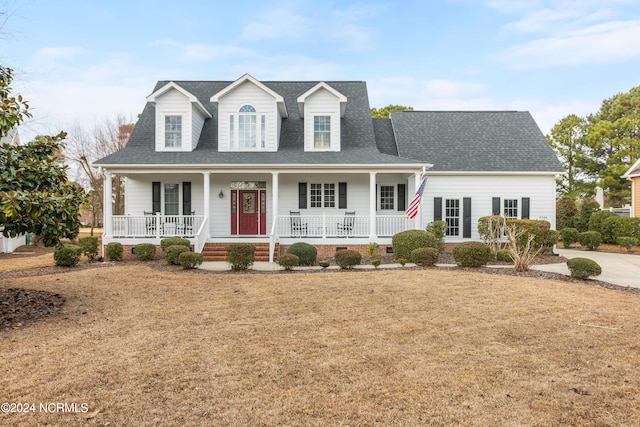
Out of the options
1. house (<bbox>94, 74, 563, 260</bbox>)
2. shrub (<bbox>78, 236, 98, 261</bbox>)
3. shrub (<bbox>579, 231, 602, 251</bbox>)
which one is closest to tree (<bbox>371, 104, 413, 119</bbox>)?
house (<bbox>94, 74, 563, 260</bbox>)

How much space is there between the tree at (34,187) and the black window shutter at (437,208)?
539 inches

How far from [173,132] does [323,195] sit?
Result: 7279 mm

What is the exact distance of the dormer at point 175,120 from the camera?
16.1 m

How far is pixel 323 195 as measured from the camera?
16.9 m

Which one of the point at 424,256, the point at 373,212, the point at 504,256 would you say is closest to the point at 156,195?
the point at 373,212

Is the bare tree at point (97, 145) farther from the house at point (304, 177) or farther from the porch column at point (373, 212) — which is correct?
the porch column at point (373, 212)

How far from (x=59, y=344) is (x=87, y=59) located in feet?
62.7

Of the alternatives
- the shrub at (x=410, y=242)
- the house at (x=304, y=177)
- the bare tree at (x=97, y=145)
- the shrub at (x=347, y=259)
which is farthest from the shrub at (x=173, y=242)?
the bare tree at (x=97, y=145)

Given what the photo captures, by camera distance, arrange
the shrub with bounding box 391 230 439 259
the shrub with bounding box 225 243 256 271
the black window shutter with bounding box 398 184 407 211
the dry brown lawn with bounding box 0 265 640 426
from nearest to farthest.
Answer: the dry brown lawn with bounding box 0 265 640 426
the shrub with bounding box 225 243 256 271
the shrub with bounding box 391 230 439 259
the black window shutter with bounding box 398 184 407 211

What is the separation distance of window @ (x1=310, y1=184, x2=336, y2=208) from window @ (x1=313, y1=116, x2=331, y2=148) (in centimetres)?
186

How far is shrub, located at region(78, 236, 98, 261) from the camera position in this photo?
13852 mm

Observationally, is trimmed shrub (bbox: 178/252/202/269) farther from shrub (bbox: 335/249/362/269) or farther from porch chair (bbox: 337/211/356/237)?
porch chair (bbox: 337/211/356/237)

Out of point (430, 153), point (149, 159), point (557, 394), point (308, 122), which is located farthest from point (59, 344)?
Result: point (430, 153)

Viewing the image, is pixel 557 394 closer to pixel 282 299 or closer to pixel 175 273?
pixel 282 299
